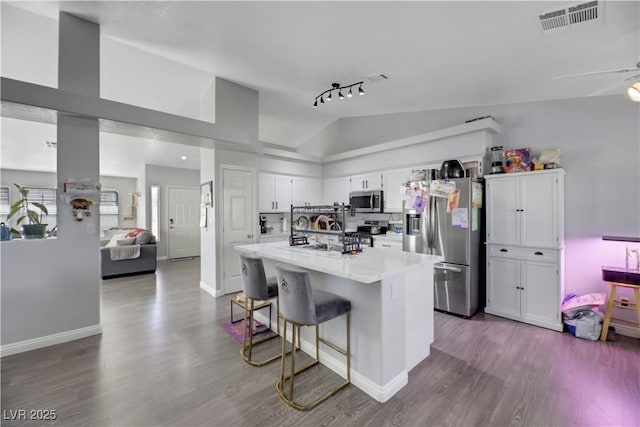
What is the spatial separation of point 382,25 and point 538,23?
47.6 inches

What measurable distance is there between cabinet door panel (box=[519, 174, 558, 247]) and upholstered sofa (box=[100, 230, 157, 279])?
6798 mm

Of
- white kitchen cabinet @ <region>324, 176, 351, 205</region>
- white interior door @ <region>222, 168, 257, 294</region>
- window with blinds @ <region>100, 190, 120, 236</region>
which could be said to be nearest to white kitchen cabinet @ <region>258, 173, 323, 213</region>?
white kitchen cabinet @ <region>324, 176, 351, 205</region>

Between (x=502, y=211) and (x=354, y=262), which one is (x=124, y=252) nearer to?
(x=354, y=262)

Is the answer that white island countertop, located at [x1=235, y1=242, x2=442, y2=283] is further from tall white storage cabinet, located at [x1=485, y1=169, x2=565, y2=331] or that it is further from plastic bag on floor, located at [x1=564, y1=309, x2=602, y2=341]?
plastic bag on floor, located at [x1=564, y1=309, x2=602, y2=341]

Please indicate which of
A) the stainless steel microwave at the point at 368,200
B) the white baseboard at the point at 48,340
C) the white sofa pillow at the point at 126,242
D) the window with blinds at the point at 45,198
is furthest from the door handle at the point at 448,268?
the window with blinds at the point at 45,198

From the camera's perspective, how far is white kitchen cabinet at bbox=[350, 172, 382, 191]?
16.8 feet

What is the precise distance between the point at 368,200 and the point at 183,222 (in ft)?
18.8

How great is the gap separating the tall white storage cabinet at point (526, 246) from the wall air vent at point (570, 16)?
5.22 feet

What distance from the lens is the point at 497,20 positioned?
215cm

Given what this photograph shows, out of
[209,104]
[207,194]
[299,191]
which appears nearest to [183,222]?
[207,194]

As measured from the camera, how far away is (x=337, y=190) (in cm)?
596

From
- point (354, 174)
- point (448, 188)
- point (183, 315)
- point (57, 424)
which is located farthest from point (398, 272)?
point (354, 174)

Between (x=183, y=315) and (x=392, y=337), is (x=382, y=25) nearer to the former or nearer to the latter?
(x=392, y=337)

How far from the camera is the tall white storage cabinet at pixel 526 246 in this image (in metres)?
3.09
